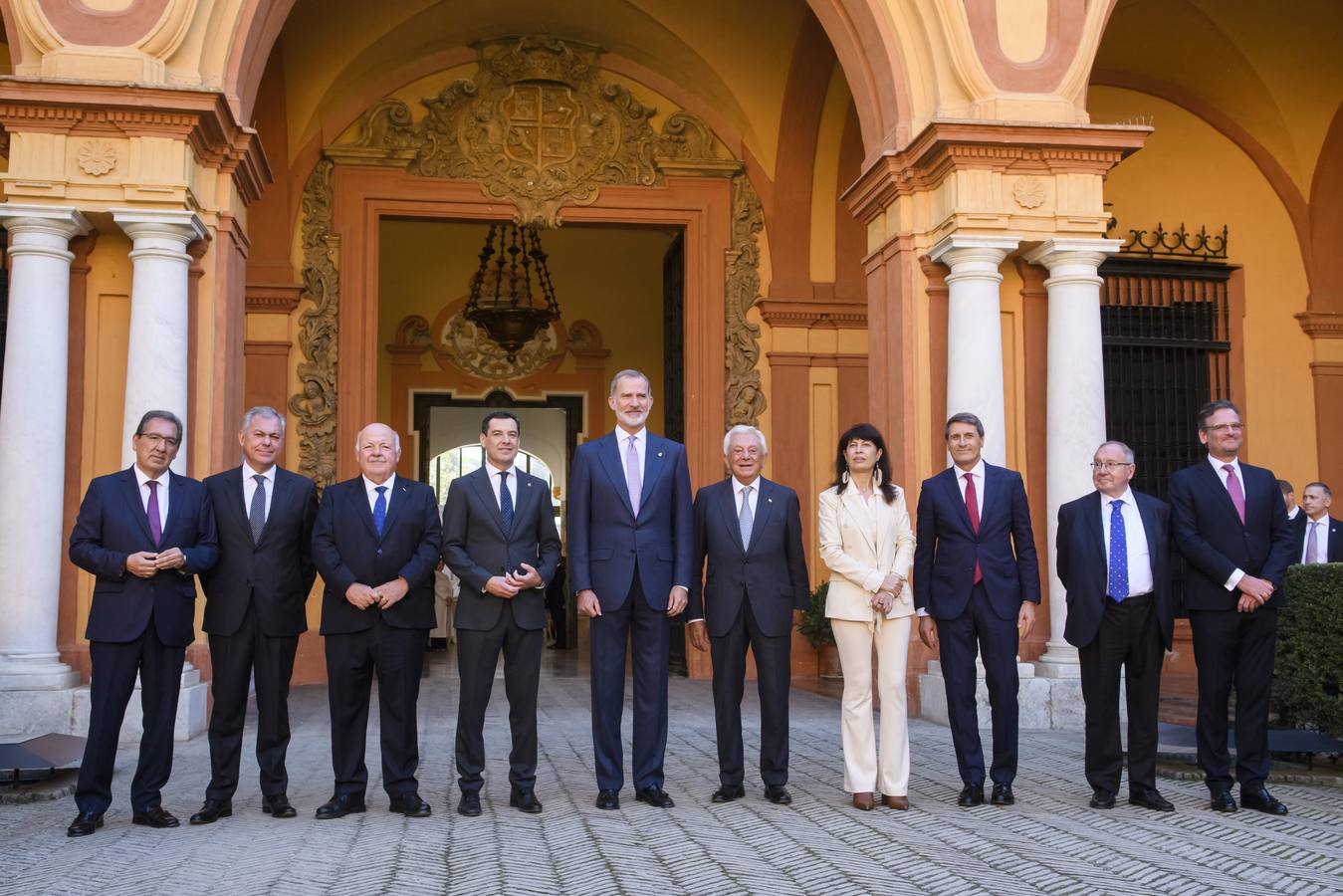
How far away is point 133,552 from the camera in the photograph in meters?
5.34

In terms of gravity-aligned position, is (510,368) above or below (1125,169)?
below

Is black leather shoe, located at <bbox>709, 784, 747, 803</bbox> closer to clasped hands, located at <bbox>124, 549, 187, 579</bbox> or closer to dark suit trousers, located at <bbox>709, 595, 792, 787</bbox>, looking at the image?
dark suit trousers, located at <bbox>709, 595, 792, 787</bbox>

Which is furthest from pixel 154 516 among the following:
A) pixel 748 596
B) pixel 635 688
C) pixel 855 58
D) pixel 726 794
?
pixel 855 58

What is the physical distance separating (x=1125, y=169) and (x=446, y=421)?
30.1 ft

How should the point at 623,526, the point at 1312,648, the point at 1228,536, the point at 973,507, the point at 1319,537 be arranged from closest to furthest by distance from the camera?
1. the point at 623,526
2. the point at 1228,536
3. the point at 973,507
4. the point at 1312,648
5. the point at 1319,537

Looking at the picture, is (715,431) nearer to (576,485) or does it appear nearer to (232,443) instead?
(232,443)

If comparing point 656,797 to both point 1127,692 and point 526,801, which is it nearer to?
point 526,801

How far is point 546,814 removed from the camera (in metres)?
5.38

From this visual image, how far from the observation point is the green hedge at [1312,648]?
262 inches

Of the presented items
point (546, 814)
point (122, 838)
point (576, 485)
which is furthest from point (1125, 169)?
point (122, 838)

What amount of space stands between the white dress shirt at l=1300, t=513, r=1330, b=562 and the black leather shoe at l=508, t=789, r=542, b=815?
6563mm

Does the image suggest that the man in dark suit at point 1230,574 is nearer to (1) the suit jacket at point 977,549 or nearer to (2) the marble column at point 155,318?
(1) the suit jacket at point 977,549

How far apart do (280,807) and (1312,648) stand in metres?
4.99

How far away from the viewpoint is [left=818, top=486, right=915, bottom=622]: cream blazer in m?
5.62
